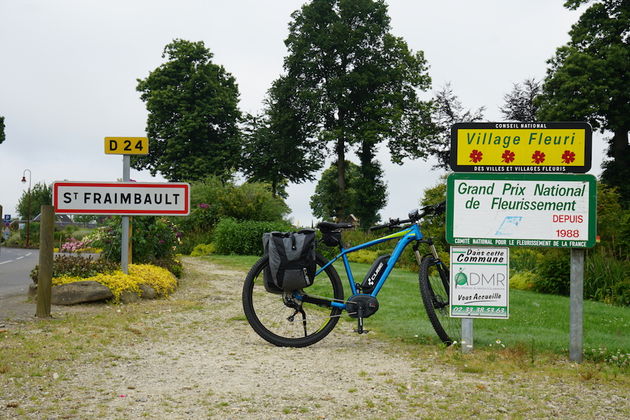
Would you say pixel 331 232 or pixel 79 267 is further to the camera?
pixel 79 267

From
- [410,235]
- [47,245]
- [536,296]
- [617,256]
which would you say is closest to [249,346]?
[410,235]

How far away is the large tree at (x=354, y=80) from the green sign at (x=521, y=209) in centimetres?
3471

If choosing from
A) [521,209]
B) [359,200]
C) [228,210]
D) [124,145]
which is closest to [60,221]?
[359,200]

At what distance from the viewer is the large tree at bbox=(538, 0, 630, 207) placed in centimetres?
3222

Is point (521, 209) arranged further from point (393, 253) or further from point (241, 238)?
point (241, 238)

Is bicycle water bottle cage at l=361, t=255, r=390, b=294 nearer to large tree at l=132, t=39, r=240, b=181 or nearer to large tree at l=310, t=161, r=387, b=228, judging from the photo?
large tree at l=310, t=161, r=387, b=228

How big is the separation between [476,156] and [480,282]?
1.23 m

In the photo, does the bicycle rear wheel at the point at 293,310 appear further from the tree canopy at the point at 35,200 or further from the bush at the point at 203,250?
the tree canopy at the point at 35,200

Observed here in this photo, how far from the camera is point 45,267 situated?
7.93 metres

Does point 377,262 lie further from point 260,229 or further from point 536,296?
point 260,229

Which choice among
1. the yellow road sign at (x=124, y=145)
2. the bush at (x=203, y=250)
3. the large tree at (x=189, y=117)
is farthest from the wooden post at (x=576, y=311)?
the large tree at (x=189, y=117)

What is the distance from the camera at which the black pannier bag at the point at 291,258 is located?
6.14 meters

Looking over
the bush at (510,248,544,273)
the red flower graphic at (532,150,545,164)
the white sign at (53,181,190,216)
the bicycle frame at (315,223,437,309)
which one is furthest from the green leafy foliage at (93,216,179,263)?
the bush at (510,248,544,273)

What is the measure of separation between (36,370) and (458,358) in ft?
11.9
